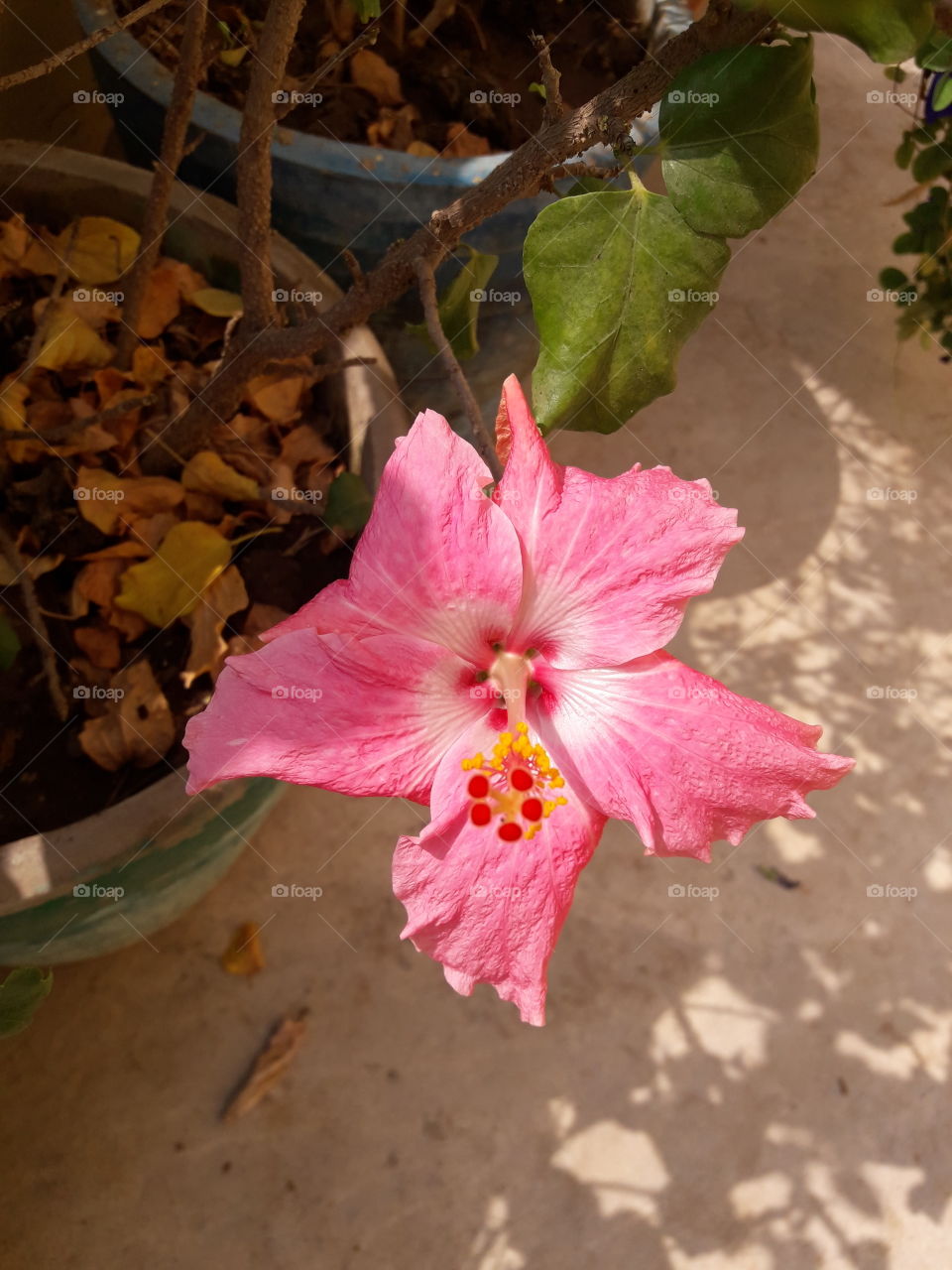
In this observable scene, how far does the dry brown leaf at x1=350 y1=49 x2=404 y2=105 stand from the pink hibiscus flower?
104 centimetres

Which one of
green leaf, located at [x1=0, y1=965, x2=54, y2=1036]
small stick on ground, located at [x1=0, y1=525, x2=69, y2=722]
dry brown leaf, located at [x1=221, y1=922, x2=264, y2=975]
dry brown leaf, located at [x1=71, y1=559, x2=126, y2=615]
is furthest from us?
dry brown leaf, located at [x1=221, y1=922, x2=264, y2=975]

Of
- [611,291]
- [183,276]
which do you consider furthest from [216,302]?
[611,291]

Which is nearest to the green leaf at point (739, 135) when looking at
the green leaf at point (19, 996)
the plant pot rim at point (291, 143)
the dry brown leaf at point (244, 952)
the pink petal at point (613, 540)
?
the pink petal at point (613, 540)

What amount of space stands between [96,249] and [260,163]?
372mm

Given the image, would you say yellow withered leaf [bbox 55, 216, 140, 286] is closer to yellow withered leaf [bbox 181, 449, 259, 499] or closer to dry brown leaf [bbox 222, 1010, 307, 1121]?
yellow withered leaf [bbox 181, 449, 259, 499]

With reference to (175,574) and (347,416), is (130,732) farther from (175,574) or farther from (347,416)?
(347,416)

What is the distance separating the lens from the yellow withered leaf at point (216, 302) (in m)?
1.34

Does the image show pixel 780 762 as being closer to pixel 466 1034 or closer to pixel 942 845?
pixel 466 1034

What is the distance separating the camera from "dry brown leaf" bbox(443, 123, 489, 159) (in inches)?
60.6

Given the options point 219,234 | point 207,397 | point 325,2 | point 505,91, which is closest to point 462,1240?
point 207,397

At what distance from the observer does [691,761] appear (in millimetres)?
708

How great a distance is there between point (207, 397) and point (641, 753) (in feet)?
2.36

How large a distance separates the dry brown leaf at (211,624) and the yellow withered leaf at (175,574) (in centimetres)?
1

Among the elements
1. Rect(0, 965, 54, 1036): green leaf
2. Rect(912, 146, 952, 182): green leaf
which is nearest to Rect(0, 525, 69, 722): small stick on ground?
Rect(0, 965, 54, 1036): green leaf
